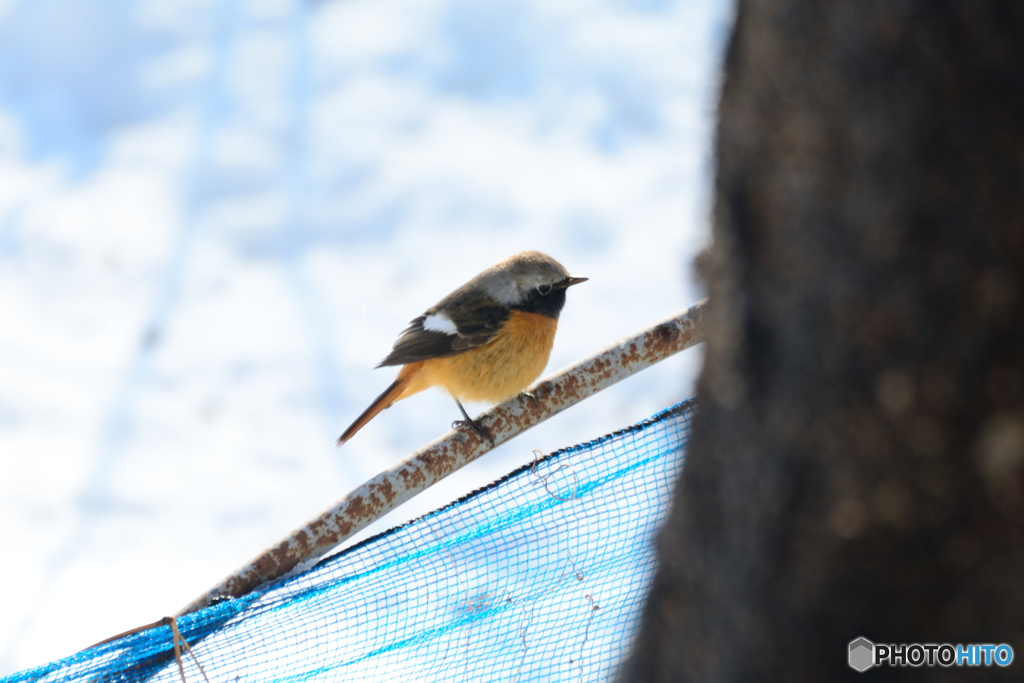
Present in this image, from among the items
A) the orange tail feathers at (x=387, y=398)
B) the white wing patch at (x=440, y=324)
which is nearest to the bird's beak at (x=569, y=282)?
the white wing patch at (x=440, y=324)

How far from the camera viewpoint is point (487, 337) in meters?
4.35

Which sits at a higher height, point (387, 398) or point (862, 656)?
point (387, 398)

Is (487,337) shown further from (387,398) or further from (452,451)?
(452,451)

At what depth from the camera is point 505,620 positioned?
2807mm

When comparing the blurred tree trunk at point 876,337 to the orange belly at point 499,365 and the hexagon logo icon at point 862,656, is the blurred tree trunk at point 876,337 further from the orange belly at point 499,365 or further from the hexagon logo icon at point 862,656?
the orange belly at point 499,365

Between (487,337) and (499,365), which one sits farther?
(487,337)

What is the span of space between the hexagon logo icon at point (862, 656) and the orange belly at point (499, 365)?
11.3ft

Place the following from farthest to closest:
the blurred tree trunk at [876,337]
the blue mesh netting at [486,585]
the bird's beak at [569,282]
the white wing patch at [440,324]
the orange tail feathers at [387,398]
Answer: the bird's beak at [569,282]
the white wing patch at [440,324]
the orange tail feathers at [387,398]
the blue mesh netting at [486,585]
the blurred tree trunk at [876,337]

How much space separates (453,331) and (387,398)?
54cm

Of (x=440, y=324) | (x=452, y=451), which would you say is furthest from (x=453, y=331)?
(x=452, y=451)

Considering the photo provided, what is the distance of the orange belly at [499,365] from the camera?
167 inches

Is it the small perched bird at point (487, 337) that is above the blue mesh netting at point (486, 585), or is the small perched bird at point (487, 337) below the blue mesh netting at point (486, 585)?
above

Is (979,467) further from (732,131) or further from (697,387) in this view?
(732,131)

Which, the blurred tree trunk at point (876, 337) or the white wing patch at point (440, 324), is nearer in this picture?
the blurred tree trunk at point (876, 337)
